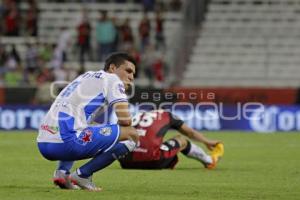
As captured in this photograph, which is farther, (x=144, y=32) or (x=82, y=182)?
(x=144, y=32)

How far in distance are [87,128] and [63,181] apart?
2.45ft

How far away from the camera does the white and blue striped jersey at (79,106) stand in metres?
10.4

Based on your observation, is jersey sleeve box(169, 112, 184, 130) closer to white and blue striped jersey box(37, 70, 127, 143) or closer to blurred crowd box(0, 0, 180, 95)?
white and blue striped jersey box(37, 70, 127, 143)

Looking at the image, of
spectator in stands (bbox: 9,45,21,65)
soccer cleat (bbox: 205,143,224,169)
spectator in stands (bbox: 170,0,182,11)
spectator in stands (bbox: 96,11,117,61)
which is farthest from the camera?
spectator in stands (bbox: 170,0,182,11)

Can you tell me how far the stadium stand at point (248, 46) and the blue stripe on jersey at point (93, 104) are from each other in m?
16.8

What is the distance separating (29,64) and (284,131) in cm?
822

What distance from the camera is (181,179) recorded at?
1259 centimetres

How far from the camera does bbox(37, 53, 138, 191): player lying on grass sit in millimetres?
10383

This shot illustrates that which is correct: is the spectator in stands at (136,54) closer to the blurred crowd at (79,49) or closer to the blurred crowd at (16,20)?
the blurred crowd at (79,49)

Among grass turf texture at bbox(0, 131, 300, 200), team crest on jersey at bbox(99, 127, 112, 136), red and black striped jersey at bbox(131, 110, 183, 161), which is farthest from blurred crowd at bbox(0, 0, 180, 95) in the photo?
team crest on jersey at bbox(99, 127, 112, 136)

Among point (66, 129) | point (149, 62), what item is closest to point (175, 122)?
point (66, 129)

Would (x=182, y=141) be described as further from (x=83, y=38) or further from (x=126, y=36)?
(x=83, y=38)

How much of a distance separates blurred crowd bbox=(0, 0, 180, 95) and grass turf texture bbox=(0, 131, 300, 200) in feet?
29.4

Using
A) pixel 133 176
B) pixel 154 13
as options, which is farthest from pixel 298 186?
pixel 154 13
